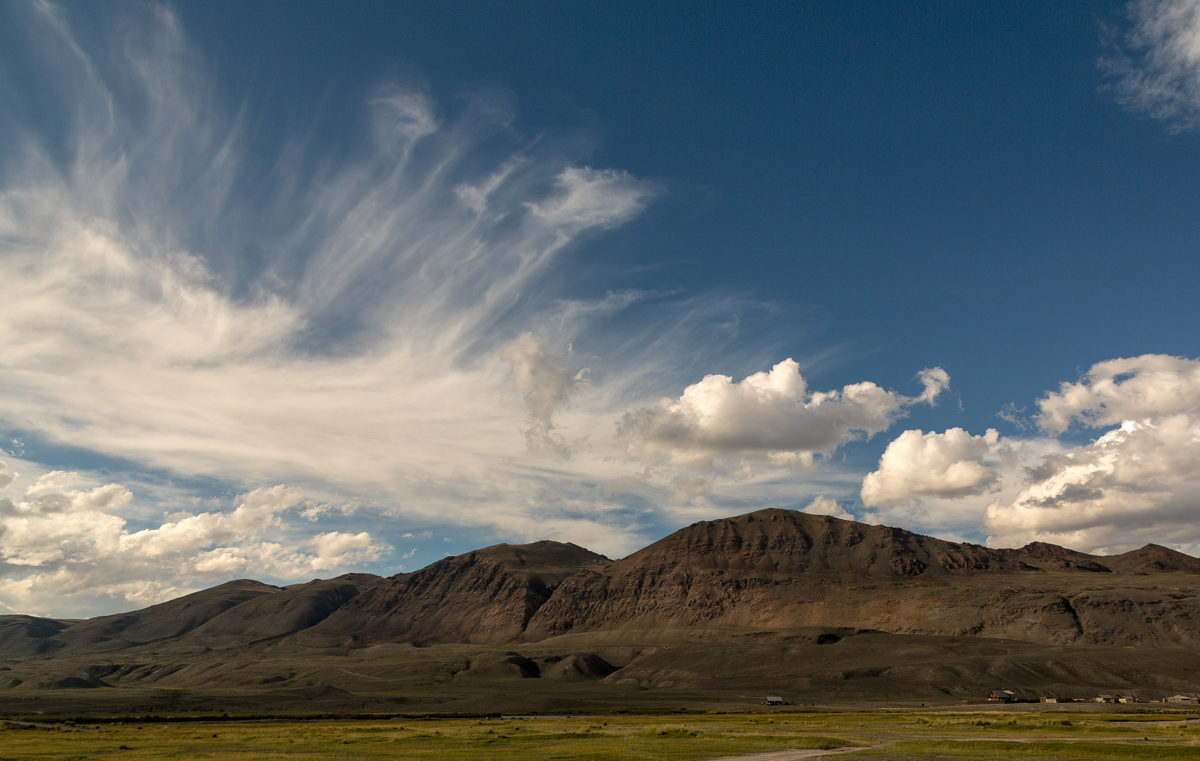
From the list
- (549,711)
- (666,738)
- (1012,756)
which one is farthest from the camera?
(549,711)

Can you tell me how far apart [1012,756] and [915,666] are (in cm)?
15907

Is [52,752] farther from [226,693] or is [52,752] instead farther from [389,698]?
[226,693]

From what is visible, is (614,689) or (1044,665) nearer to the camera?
(1044,665)

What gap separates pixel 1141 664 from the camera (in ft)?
593

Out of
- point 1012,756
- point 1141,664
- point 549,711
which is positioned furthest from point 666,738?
point 1141,664

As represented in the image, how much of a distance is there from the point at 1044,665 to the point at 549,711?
118083 millimetres

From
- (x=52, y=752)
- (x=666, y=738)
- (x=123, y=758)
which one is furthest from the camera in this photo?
(x=666, y=738)

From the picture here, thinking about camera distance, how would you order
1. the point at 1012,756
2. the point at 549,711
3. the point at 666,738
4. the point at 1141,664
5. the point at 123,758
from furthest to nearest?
the point at 1141,664, the point at 549,711, the point at 666,738, the point at 123,758, the point at 1012,756

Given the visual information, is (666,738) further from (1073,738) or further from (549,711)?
(549,711)

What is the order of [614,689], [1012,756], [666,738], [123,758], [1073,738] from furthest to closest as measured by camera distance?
[614,689]
[666,738]
[1073,738]
[123,758]
[1012,756]

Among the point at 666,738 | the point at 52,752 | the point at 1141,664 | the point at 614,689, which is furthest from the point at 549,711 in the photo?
the point at 1141,664

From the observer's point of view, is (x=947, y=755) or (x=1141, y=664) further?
(x=1141, y=664)

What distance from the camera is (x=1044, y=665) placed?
600ft

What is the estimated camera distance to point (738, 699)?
528 ft
